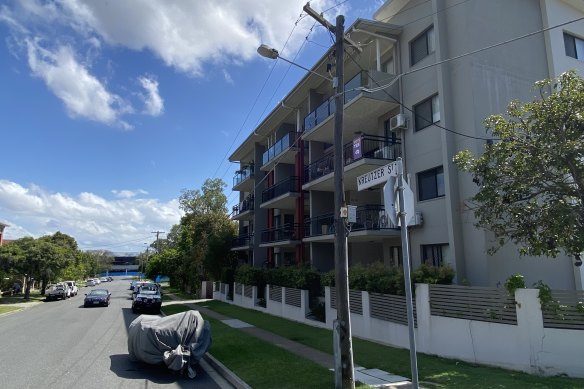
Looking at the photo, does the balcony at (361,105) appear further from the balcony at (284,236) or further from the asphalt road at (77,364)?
the asphalt road at (77,364)

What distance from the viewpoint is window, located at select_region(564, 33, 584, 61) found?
16766 millimetres

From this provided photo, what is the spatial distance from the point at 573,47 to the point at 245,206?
25.3 m

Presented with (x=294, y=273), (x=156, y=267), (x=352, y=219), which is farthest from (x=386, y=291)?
(x=156, y=267)

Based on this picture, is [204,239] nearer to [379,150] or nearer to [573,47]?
[379,150]

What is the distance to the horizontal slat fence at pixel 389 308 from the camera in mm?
12786

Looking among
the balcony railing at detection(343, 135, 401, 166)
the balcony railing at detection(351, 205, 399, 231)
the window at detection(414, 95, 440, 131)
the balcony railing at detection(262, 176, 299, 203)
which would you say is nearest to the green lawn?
the balcony railing at detection(351, 205, 399, 231)

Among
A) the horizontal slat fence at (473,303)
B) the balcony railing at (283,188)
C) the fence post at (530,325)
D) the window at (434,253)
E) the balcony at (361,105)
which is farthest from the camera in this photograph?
the balcony railing at (283,188)

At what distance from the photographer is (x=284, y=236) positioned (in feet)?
87.1

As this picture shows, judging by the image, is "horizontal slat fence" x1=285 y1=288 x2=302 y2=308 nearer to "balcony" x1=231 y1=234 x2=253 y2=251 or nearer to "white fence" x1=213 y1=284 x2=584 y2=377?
"white fence" x1=213 y1=284 x2=584 y2=377

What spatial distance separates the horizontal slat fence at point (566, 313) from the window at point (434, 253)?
5.52 metres

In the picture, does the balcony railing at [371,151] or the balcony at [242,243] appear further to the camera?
the balcony at [242,243]

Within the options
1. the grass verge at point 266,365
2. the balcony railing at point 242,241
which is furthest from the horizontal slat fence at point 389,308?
the balcony railing at point 242,241

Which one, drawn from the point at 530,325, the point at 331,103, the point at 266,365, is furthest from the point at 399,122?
the point at 266,365

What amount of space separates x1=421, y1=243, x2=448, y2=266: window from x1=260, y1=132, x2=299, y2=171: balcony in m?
11.8
